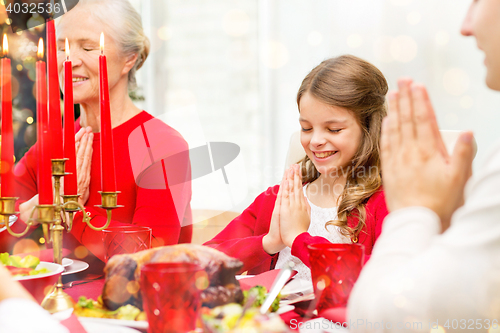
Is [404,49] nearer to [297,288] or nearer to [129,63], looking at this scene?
[129,63]

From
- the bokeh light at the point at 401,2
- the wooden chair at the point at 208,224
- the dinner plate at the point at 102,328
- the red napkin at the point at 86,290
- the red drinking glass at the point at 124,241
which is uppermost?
the bokeh light at the point at 401,2

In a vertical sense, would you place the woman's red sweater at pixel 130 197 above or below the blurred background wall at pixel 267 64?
below

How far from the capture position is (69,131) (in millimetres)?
640

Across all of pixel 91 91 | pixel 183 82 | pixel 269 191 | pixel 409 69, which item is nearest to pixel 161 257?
pixel 269 191

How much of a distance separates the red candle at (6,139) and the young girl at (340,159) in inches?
24.7

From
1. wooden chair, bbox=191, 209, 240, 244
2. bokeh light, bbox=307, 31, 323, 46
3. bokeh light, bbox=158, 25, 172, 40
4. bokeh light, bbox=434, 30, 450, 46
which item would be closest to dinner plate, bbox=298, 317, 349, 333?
wooden chair, bbox=191, 209, 240, 244

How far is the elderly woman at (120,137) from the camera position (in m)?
1.30

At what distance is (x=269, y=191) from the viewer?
1.48 meters

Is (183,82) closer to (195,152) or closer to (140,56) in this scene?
(195,152)

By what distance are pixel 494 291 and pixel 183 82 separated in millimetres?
2898

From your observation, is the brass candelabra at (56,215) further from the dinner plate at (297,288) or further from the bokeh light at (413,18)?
the bokeh light at (413,18)

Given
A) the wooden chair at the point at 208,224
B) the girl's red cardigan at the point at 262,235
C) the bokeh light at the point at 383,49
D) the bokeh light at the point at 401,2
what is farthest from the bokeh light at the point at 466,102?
the wooden chair at the point at 208,224

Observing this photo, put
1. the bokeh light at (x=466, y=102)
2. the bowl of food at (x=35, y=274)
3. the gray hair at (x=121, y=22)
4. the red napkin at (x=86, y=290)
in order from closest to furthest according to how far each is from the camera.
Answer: the bowl of food at (x=35, y=274) → the red napkin at (x=86, y=290) → the gray hair at (x=121, y=22) → the bokeh light at (x=466, y=102)

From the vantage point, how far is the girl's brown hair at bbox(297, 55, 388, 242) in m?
1.23
